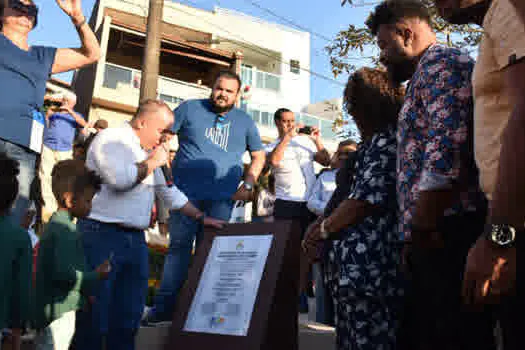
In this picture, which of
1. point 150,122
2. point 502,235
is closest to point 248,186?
point 150,122

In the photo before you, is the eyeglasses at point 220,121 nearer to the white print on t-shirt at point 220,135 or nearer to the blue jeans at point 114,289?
the white print on t-shirt at point 220,135

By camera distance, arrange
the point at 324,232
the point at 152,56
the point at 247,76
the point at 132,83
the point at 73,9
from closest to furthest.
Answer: the point at 324,232 < the point at 73,9 < the point at 152,56 < the point at 132,83 < the point at 247,76

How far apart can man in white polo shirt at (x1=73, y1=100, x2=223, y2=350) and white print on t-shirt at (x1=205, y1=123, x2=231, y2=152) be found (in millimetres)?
988

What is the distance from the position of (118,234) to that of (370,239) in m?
1.48

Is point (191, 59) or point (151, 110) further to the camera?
point (191, 59)

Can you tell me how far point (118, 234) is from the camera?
2.87 m

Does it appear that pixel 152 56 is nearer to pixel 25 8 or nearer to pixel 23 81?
pixel 25 8

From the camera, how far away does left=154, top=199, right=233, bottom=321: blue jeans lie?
3.52m

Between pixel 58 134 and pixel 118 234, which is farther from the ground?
pixel 58 134

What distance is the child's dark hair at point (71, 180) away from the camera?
267 cm

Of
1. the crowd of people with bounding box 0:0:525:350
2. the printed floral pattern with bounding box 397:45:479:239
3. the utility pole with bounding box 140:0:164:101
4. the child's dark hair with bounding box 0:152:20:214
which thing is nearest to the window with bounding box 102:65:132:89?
the utility pole with bounding box 140:0:164:101

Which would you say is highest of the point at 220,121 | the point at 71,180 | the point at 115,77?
the point at 115,77

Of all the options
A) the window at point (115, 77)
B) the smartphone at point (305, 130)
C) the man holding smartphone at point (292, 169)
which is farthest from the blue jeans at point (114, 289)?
the window at point (115, 77)

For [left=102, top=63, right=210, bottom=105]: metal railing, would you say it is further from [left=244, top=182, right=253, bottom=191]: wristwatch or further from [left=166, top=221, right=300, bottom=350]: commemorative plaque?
[left=166, top=221, right=300, bottom=350]: commemorative plaque
